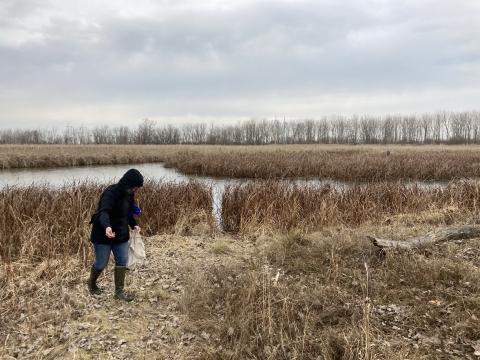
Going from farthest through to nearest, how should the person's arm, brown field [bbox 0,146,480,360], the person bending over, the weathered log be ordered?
the weathered log
the person bending over
the person's arm
brown field [bbox 0,146,480,360]

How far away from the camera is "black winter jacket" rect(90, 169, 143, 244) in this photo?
139 inches

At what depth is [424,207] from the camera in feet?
28.1

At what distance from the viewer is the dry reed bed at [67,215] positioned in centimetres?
499

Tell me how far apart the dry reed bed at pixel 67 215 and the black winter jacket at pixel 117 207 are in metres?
1.52

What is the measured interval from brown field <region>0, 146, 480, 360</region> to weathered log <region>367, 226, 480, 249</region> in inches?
5.8

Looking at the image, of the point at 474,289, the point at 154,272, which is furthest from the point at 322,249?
the point at 154,272

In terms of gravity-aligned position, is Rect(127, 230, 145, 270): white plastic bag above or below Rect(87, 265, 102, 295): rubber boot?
above

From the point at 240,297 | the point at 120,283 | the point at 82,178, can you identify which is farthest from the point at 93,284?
the point at 82,178

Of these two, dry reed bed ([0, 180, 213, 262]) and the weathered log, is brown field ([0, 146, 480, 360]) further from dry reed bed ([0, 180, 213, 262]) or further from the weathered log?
the weathered log

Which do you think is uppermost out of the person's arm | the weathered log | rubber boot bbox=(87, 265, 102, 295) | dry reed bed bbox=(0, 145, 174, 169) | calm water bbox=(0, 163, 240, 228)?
dry reed bed bbox=(0, 145, 174, 169)

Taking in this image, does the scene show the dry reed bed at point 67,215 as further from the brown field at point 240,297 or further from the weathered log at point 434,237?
the weathered log at point 434,237

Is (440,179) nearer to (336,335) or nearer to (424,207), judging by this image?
(424,207)

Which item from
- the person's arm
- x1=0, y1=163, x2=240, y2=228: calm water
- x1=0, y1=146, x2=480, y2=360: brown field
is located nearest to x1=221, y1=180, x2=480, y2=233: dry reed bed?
x1=0, y1=146, x2=480, y2=360: brown field

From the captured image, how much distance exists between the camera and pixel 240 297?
3590 millimetres
